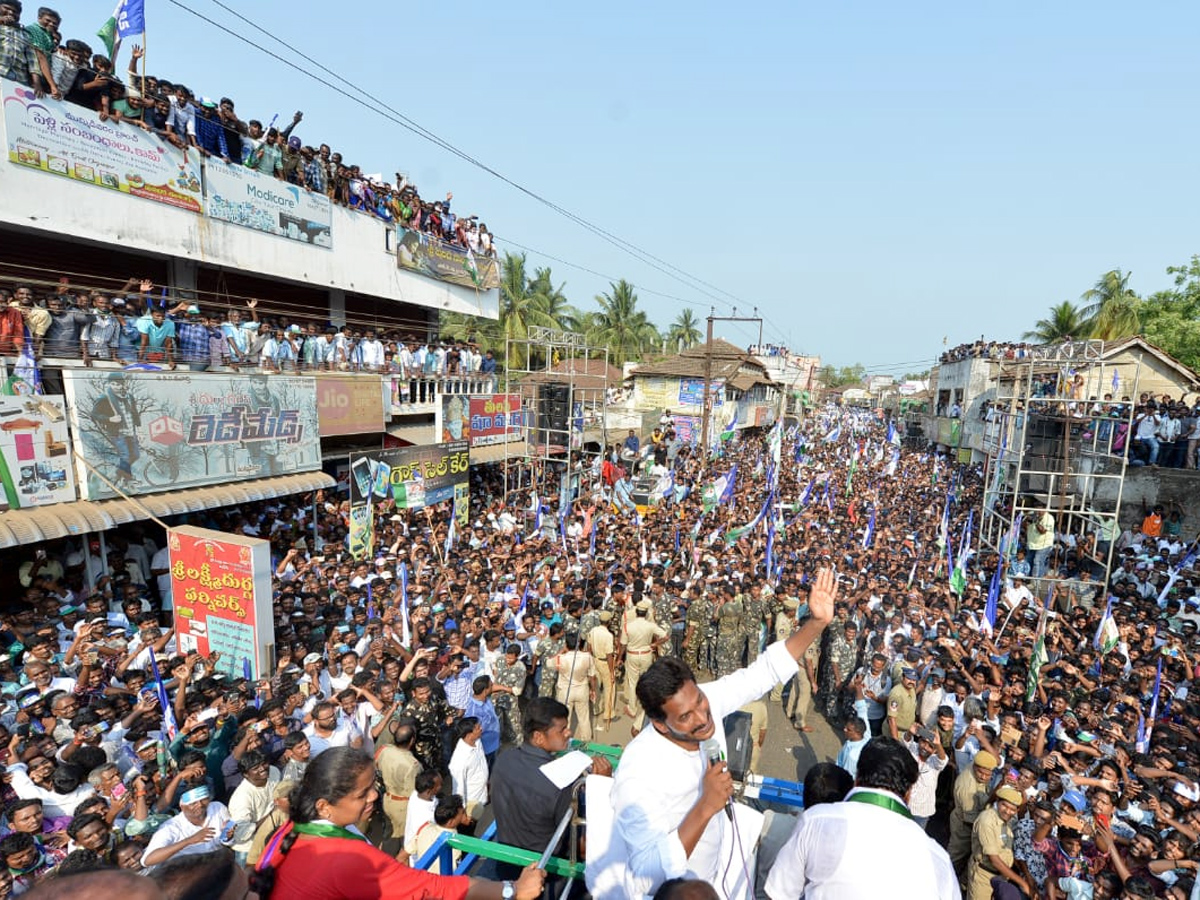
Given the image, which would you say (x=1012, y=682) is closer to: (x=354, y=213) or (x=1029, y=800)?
(x=1029, y=800)

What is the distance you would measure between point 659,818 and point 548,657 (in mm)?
5110

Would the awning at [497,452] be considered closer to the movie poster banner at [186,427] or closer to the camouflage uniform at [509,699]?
the movie poster banner at [186,427]

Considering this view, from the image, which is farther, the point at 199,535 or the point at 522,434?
the point at 522,434

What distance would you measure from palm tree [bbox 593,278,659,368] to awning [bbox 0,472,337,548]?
3459 centimetres

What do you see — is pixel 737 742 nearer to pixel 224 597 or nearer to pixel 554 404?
pixel 224 597

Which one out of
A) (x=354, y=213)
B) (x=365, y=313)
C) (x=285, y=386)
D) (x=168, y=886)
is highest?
(x=354, y=213)

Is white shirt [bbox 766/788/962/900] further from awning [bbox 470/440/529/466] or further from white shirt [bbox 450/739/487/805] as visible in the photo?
awning [bbox 470/440/529/466]

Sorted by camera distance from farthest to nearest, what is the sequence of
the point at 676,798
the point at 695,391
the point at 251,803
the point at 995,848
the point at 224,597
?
the point at 695,391
the point at 224,597
the point at 251,803
the point at 995,848
the point at 676,798

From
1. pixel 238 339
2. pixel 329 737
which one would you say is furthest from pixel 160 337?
pixel 329 737

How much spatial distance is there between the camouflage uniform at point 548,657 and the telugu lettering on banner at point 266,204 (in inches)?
472

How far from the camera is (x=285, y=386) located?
446 inches

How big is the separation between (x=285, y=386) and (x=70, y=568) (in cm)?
404

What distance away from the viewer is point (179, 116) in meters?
12.5

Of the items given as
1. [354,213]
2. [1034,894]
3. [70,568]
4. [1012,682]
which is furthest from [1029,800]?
[354,213]
